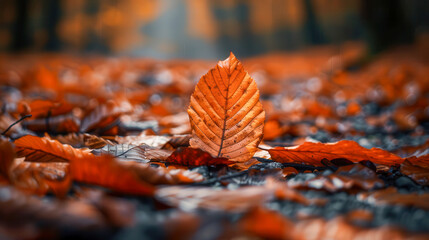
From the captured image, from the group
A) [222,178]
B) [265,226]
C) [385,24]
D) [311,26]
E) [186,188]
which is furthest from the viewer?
[311,26]

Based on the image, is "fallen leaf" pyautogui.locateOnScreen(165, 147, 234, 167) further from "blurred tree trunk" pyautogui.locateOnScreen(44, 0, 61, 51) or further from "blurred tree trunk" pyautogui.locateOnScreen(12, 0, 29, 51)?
"blurred tree trunk" pyautogui.locateOnScreen(44, 0, 61, 51)

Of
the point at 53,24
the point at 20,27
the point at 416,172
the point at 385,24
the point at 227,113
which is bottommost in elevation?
the point at 416,172

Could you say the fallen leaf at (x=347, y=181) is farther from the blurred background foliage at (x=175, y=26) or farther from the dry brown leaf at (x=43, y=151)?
the blurred background foliage at (x=175, y=26)

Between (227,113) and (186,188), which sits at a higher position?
(227,113)

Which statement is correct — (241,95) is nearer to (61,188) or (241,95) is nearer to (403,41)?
(61,188)

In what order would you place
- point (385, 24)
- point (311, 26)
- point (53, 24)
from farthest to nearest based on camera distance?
1. point (311, 26)
2. point (53, 24)
3. point (385, 24)

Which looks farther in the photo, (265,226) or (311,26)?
(311,26)

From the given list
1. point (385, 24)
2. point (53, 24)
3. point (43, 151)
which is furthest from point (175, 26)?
point (43, 151)

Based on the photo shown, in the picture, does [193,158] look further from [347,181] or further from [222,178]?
[347,181]

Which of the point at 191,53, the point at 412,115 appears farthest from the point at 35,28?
the point at 412,115
